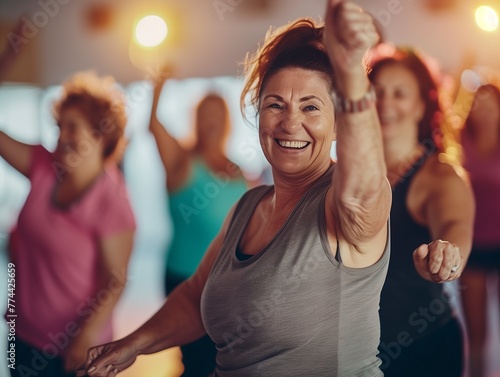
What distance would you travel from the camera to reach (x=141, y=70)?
2.47m

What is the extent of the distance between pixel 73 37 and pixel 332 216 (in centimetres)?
175

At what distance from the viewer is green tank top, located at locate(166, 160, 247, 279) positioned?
7.84ft

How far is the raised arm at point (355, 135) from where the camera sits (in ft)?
3.02

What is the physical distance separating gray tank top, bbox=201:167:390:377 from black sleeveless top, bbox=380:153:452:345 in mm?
730

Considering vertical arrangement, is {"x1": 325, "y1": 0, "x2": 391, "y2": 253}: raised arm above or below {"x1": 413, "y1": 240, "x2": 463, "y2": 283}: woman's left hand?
above

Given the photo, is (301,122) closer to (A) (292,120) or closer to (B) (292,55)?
(A) (292,120)

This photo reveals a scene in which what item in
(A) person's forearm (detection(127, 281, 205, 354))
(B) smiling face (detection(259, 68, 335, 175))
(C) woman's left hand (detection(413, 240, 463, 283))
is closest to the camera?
(C) woman's left hand (detection(413, 240, 463, 283))

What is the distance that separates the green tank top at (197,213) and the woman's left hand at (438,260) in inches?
50.3

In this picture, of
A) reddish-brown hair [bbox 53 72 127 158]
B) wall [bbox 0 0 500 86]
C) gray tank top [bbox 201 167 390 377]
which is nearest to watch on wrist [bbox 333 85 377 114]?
gray tank top [bbox 201 167 390 377]

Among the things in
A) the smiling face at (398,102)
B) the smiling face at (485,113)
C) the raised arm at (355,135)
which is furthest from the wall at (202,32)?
the raised arm at (355,135)

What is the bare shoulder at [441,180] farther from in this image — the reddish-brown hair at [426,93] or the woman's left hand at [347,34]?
the woman's left hand at [347,34]

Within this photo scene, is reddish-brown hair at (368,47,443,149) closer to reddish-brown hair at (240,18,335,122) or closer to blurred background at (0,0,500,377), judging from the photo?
blurred background at (0,0,500,377)

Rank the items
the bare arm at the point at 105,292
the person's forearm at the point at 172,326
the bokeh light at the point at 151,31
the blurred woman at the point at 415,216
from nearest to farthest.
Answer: the person's forearm at the point at 172,326 < the blurred woman at the point at 415,216 < the bare arm at the point at 105,292 < the bokeh light at the point at 151,31

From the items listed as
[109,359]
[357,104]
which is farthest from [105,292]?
→ [357,104]
